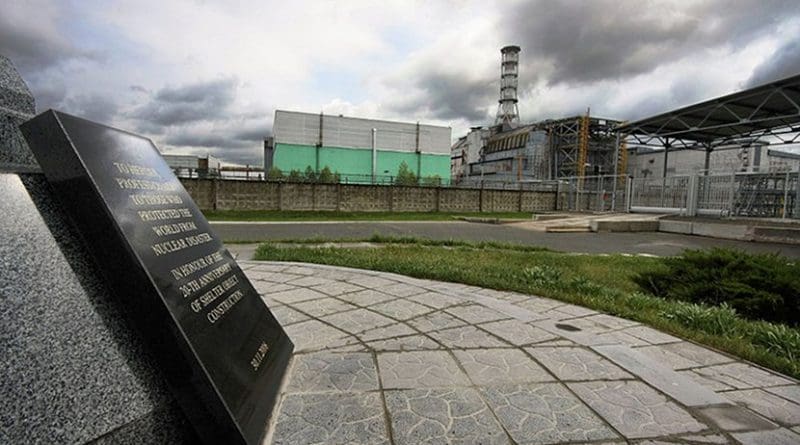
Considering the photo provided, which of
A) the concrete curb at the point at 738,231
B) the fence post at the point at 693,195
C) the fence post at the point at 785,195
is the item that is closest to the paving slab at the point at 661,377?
the concrete curb at the point at 738,231

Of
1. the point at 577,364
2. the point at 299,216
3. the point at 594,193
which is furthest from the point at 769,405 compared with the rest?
the point at 594,193

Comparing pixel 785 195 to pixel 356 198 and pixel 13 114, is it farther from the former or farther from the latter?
pixel 356 198

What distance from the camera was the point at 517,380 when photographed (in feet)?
8.05

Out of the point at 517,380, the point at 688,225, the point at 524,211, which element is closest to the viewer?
the point at 517,380

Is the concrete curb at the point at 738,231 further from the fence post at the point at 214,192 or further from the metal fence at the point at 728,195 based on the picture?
the fence post at the point at 214,192

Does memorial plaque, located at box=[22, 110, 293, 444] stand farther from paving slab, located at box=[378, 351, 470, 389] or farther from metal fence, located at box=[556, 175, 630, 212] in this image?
metal fence, located at box=[556, 175, 630, 212]

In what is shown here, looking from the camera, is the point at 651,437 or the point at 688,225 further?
the point at 688,225

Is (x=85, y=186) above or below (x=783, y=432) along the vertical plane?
above

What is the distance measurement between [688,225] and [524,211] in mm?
17221

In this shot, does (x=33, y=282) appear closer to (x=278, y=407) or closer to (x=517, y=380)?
(x=278, y=407)

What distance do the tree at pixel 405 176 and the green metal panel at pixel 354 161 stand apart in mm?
1264

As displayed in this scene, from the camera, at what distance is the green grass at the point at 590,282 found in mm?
3270

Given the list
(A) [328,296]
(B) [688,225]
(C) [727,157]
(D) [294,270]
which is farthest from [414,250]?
(C) [727,157]

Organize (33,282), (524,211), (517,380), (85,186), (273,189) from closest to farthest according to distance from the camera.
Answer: (33,282), (85,186), (517,380), (273,189), (524,211)
